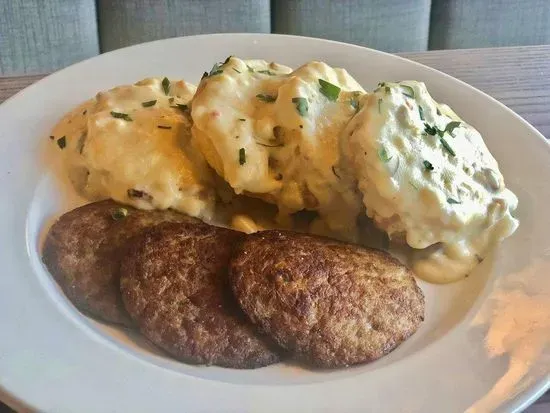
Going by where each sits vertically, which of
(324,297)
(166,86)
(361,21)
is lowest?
(324,297)

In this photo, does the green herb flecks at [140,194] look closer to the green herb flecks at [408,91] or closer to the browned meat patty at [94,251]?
the browned meat patty at [94,251]

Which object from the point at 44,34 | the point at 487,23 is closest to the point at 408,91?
the point at 44,34

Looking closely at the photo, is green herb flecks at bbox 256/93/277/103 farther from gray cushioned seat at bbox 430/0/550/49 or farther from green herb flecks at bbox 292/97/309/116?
gray cushioned seat at bbox 430/0/550/49

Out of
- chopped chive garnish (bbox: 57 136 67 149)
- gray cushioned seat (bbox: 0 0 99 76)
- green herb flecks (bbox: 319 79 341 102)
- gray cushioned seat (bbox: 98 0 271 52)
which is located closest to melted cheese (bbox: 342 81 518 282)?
green herb flecks (bbox: 319 79 341 102)

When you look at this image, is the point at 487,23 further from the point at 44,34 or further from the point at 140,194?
the point at 140,194

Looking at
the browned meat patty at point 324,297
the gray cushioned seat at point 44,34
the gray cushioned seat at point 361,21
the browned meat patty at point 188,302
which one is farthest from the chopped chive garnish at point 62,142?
the gray cushioned seat at point 361,21
